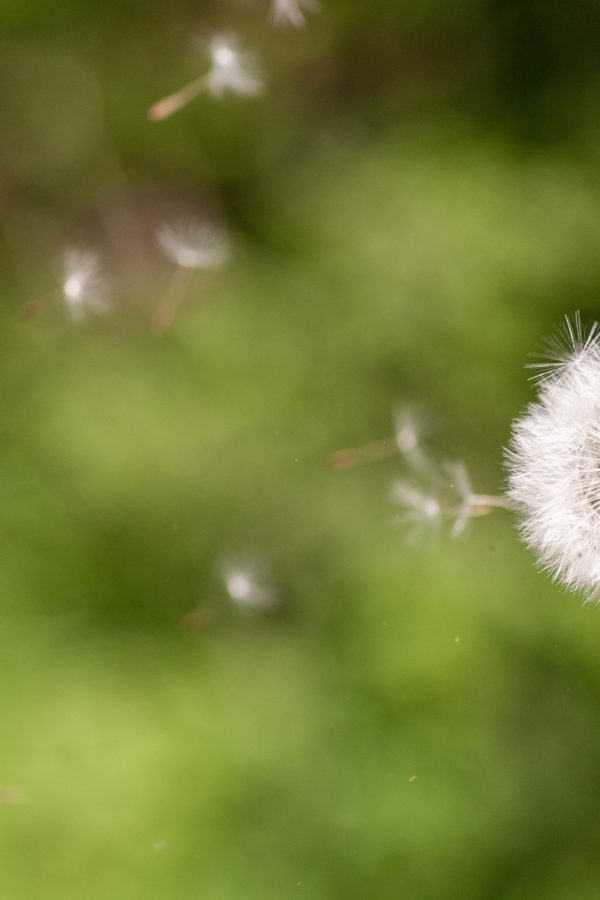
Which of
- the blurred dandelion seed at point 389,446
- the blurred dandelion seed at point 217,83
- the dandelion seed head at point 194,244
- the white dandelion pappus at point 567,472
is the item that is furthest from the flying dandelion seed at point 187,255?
the white dandelion pappus at point 567,472

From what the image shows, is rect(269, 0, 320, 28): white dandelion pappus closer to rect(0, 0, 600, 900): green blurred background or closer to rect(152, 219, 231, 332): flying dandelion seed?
rect(0, 0, 600, 900): green blurred background

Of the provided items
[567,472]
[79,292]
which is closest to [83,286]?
[79,292]

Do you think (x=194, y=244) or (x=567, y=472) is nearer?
(x=567, y=472)

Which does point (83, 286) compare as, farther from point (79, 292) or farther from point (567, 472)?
point (567, 472)

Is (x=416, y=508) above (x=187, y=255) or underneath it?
underneath

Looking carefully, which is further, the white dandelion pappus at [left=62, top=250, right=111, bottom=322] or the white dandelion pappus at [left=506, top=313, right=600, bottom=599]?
the white dandelion pappus at [left=62, top=250, right=111, bottom=322]

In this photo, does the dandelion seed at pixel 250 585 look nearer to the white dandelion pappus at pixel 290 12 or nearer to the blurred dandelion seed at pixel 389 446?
the blurred dandelion seed at pixel 389 446

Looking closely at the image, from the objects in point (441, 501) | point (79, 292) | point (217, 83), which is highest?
point (217, 83)

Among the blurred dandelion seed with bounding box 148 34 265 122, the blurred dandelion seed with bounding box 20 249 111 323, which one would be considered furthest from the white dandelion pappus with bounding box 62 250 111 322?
the blurred dandelion seed with bounding box 148 34 265 122
